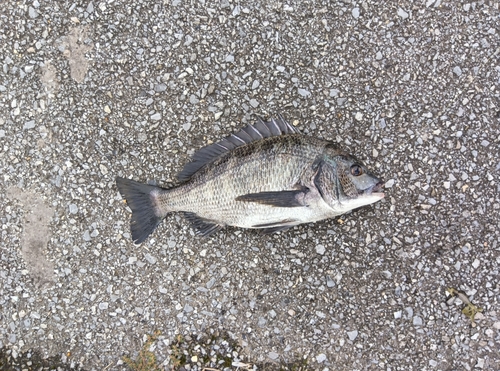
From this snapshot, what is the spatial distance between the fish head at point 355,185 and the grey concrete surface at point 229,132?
56 cm

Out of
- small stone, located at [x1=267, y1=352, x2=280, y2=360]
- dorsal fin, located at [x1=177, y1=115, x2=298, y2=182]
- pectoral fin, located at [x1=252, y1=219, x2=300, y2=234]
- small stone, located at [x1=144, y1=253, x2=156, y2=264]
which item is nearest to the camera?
pectoral fin, located at [x1=252, y1=219, x2=300, y2=234]

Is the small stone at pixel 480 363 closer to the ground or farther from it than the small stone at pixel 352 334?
closer to the ground

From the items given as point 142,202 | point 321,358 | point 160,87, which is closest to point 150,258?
point 142,202

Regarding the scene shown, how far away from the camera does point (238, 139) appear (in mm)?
3379

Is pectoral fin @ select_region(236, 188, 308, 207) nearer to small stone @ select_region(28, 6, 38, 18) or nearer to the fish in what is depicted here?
the fish

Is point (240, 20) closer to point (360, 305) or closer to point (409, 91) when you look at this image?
point (409, 91)

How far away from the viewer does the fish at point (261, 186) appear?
3.08 metres

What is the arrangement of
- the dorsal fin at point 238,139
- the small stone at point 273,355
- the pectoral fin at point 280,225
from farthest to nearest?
the small stone at point 273,355, the dorsal fin at point 238,139, the pectoral fin at point 280,225

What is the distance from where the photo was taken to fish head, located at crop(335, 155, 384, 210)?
10.1 feet

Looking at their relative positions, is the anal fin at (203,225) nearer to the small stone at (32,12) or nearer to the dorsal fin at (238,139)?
the dorsal fin at (238,139)

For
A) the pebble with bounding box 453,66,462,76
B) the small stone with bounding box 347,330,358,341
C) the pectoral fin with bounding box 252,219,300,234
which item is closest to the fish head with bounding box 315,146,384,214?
the pectoral fin with bounding box 252,219,300,234

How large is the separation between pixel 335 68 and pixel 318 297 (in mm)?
2380

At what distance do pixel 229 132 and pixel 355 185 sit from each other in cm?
141

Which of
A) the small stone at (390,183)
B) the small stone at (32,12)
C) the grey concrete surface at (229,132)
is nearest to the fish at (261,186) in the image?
the grey concrete surface at (229,132)
